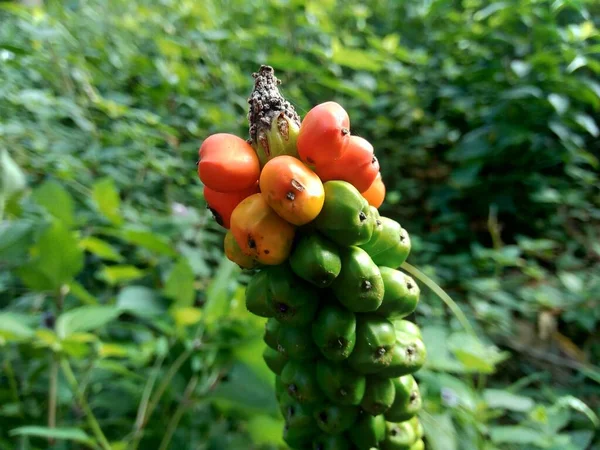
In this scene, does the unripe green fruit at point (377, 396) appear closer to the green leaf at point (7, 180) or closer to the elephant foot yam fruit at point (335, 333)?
the elephant foot yam fruit at point (335, 333)

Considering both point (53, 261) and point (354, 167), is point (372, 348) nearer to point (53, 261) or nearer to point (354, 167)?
point (354, 167)

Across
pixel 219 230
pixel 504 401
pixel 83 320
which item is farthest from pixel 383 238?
pixel 219 230

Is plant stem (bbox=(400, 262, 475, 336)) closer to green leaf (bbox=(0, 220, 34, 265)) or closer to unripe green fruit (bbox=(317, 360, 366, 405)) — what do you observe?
unripe green fruit (bbox=(317, 360, 366, 405))

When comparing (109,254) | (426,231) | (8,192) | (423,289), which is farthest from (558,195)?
(8,192)

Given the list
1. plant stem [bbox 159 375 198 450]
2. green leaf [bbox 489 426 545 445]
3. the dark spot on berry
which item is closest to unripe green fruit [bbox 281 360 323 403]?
the dark spot on berry

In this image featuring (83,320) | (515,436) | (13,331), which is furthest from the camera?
(515,436)

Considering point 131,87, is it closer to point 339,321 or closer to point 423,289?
point 423,289

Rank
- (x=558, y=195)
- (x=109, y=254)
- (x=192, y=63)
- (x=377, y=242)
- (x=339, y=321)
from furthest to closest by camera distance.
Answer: (x=192, y=63) < (x=558, y=195) < (x=109, y=254) < (x=377, y=242) < (x=339, y=321)
